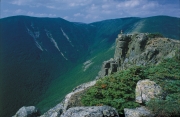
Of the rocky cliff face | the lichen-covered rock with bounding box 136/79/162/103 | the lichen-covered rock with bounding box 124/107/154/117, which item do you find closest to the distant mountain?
the rocky cliff face

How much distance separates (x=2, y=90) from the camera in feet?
336

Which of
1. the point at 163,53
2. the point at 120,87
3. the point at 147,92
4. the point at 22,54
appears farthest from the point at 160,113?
the point at 22,54

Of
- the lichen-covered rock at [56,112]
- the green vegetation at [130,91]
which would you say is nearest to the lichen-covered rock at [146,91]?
the green vegetation at [130,91]

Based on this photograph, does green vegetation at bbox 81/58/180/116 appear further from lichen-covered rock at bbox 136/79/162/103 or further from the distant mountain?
the distant mountain

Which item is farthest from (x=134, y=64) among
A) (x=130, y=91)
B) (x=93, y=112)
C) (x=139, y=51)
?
(x=93, y=112)

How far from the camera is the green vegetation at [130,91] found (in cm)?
1210

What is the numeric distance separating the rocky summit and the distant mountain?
53556mm

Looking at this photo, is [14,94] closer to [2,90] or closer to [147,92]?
[2,90]

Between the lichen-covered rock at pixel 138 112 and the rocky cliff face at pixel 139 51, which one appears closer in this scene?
the lichen-covered rock at pixel 138 112

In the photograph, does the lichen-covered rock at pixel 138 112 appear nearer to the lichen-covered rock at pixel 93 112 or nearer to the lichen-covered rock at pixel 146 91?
the lichen-covered rock at pixel 93 112

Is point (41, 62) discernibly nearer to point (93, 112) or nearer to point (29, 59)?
point (29, 59)

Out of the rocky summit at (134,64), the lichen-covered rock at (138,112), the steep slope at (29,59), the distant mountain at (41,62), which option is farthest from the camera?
the steep slope at (29,59)

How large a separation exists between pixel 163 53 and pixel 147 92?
18.8m

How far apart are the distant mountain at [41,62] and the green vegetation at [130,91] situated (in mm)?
71707
